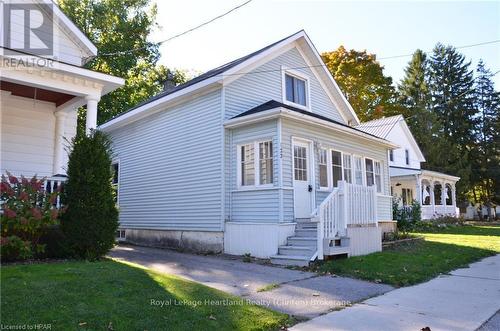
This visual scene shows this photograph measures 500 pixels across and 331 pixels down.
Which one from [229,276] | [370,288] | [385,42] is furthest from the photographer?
[385,42]

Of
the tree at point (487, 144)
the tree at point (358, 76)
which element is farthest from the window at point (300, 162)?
the tree at point (487, 144)

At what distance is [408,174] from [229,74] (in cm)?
1841

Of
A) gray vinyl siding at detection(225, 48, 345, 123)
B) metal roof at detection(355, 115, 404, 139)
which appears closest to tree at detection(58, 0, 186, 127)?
gray vinyl siding at detection(225, 48, 345, 123)

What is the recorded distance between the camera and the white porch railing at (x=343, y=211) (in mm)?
9438

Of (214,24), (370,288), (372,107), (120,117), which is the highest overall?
(372,107)

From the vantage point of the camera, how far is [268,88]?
13438 mm

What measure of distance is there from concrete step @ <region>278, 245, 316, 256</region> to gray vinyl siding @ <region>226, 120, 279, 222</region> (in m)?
0.78

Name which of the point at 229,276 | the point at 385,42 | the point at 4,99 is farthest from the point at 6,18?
the point at 385,42

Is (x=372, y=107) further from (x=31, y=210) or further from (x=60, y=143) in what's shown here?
(x=31, y=210)

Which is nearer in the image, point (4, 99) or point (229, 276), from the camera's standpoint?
point (229, 276)

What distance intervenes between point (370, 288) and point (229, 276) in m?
2.68

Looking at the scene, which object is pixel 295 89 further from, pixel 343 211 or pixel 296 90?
pixel 343 211

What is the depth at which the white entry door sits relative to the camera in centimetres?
1095

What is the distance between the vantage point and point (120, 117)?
15.3 metres
